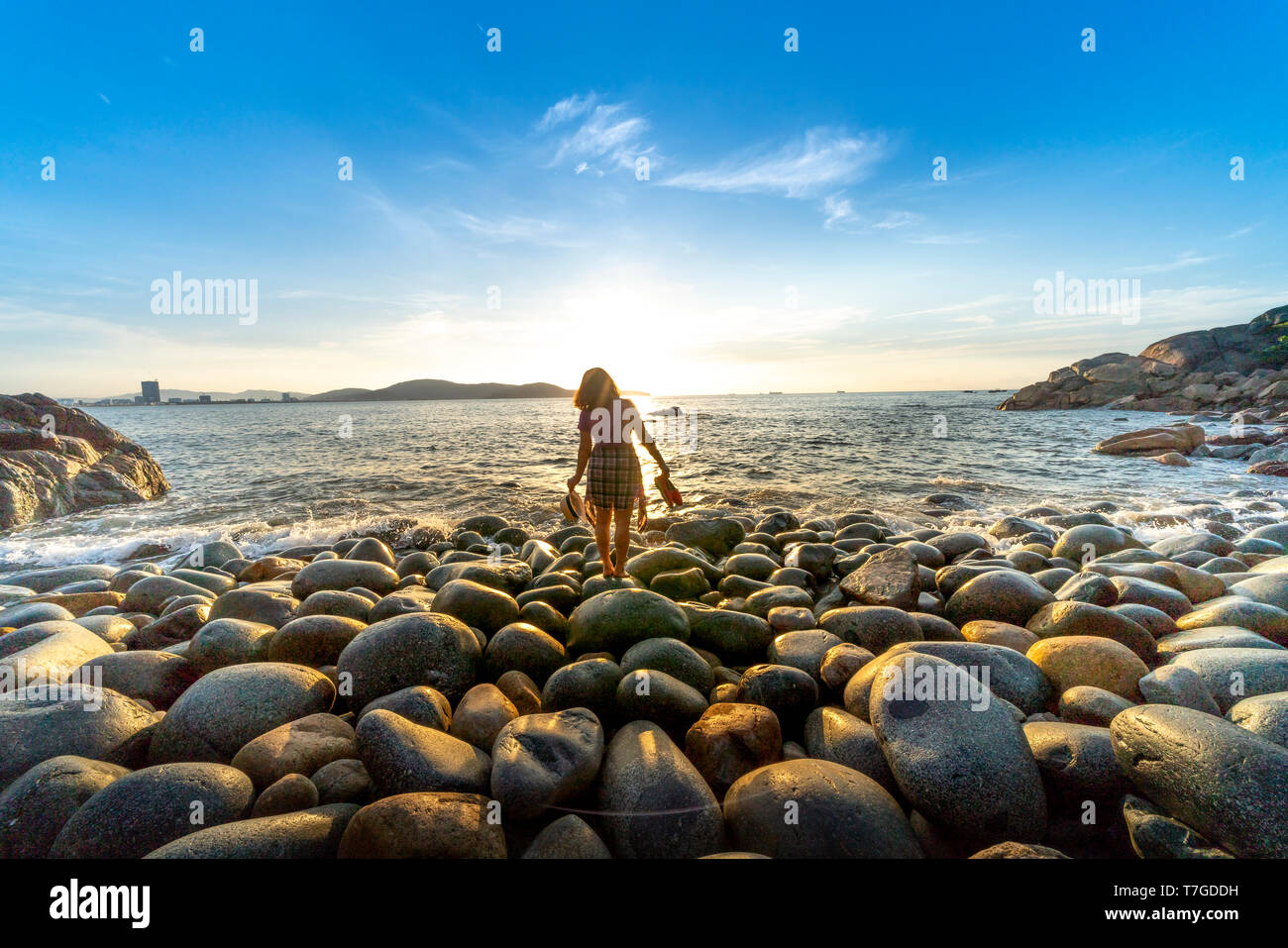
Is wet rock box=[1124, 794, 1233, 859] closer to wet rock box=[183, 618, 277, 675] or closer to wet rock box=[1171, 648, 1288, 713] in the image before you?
wet rock box=[1171, 648, 1288, 713]

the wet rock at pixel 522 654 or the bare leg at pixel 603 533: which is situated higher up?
the bare leg at pixel 603 533

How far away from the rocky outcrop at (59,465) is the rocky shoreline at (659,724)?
10.6 metres

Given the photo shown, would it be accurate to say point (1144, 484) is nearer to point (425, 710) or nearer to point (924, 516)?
point (924, 516)

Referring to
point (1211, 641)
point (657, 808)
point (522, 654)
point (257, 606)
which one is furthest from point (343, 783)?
point (1211, 641)

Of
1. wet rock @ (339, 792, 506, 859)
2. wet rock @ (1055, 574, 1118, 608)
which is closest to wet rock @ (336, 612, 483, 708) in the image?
wet rock @ (339, 792, 506, 859)

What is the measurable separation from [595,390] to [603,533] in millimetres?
1620

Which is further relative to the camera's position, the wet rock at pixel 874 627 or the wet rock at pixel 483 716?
the wet rock at pixel 874 627

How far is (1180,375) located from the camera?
5341 centimetres

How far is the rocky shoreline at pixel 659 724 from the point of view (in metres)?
2.39

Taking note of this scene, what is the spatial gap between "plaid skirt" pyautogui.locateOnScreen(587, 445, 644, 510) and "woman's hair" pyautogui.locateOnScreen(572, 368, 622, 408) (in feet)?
1.61

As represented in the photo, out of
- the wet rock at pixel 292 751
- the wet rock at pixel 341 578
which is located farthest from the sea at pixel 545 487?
the wet rock at pixel 292 751
